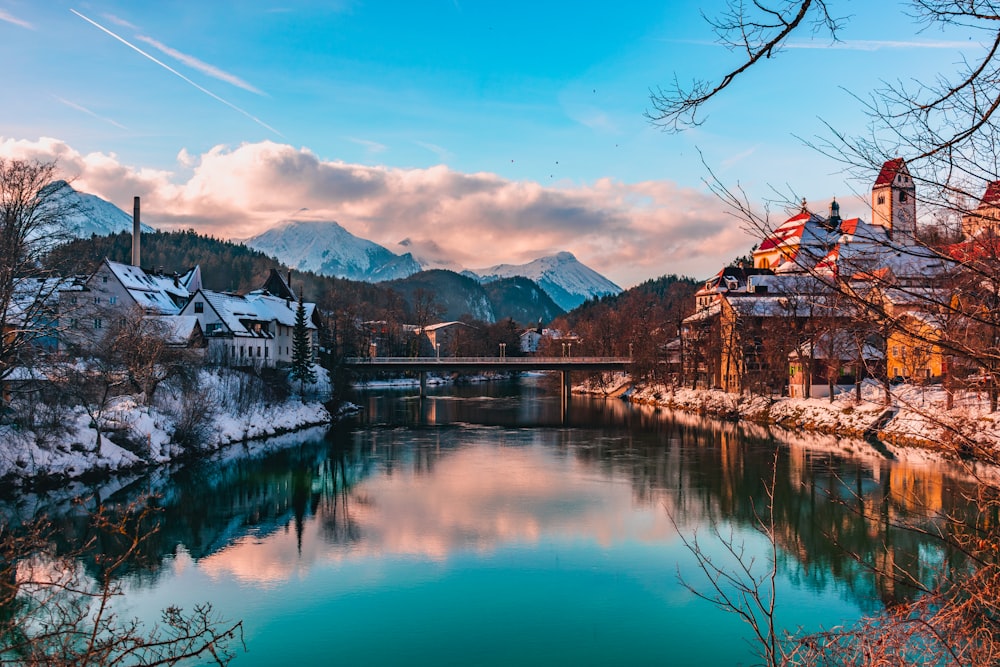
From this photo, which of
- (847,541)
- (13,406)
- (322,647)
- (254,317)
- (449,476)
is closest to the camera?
(322,647)

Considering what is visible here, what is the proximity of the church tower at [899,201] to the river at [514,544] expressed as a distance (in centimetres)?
180

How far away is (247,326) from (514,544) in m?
41.3

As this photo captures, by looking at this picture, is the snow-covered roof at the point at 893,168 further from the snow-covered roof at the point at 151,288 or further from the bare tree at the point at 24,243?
the snow-covered roof at the point at 151,288

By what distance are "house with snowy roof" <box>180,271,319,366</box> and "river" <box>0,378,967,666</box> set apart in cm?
1801

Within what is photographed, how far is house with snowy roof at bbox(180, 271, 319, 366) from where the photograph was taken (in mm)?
50406

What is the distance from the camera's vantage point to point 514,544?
18312mm

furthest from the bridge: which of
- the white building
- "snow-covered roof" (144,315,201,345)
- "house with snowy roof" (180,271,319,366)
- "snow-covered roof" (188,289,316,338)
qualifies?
"snow-covered roof" (144,315,201,345)

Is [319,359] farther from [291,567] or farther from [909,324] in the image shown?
[909,324]

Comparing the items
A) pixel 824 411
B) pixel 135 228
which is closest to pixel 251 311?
pixel 135 228

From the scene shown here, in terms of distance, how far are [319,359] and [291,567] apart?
46708 mm

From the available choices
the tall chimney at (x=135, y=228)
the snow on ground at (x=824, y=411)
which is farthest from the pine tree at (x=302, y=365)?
the snow on ground at (x=824, y=411)

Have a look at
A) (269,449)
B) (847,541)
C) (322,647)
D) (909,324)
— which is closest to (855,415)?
(847,541)

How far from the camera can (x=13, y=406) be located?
25.3m

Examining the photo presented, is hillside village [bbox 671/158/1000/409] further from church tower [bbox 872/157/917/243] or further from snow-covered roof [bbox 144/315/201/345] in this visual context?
snow-covered roof [bbox 144/315/201/345]
